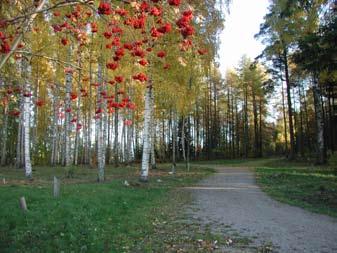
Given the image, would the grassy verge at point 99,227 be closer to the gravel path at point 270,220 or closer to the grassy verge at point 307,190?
the gravel path at point 270,220

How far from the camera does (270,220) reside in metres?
8.61

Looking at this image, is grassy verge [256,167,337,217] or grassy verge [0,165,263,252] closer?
grassy verge [0,165,263,252]

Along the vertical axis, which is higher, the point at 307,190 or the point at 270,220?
the point at 307,190

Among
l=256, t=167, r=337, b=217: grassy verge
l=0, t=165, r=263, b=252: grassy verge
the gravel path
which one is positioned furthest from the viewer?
l=256, t=167, r=337, b=217: grassy verge

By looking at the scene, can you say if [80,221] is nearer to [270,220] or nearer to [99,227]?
[99,227]

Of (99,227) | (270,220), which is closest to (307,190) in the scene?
(270,220)

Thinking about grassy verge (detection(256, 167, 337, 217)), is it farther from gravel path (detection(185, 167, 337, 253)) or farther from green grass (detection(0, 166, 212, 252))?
green grass (detection(0, 166, 212, 252))

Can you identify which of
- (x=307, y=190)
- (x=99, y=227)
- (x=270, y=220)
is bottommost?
(x=270, y=220)

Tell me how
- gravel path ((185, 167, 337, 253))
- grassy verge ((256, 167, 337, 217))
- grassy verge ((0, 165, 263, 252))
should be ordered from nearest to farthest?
grassy verge ((0, 165, 263, 252))
gravel path ((185, 167, 337, 253))
grassy verge ((256, 167, 337, 217))

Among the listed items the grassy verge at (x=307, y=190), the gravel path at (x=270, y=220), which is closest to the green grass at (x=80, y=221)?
the gravel path at (x=270, y=220)

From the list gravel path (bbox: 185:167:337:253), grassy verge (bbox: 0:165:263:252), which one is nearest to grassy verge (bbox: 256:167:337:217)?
gravel path (bbox: 185:167:337:253)

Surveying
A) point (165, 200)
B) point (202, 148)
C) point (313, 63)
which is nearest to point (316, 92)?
point (313, 63)

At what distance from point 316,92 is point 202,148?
28765mm

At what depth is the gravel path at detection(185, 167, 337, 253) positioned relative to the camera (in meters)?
6.59
